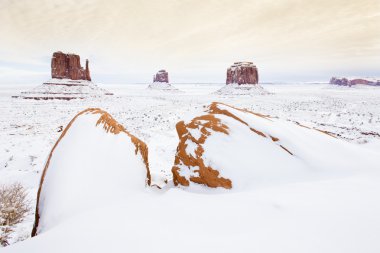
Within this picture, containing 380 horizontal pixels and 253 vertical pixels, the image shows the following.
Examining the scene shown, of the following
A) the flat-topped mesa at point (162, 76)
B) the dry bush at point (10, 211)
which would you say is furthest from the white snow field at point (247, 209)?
the flat-topped mesa at point (162, 76)

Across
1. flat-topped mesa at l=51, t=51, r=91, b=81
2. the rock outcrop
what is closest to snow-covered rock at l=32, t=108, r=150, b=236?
the rock outcrop

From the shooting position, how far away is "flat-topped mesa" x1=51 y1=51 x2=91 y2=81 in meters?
75.6

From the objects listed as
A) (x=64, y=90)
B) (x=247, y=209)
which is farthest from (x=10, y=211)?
(x=64, y=90)

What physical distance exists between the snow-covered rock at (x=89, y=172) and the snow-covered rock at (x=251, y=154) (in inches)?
38.8

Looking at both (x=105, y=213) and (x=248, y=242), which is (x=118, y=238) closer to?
(x=105, y=213)

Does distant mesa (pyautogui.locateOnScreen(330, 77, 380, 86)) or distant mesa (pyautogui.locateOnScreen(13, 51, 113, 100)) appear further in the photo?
distant mesa (pyautogui.locateOnScreen(330, 77, 380, 86))

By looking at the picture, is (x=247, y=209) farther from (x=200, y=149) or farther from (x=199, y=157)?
(x=200, y=149)

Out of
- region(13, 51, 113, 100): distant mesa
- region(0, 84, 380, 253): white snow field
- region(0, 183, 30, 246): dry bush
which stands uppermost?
region(13, 51, 113, 100): distant mesa

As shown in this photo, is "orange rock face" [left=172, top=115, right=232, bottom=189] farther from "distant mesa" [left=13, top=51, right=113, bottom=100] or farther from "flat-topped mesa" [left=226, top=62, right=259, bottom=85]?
"flat-topped mesa" [left=226, top=62, right=259, bottom=85]

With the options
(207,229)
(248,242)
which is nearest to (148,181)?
(207,229)

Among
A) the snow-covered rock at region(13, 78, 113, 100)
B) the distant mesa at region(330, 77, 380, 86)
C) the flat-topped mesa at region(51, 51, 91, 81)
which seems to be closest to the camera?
the snow-covered rock at region(13, 78, 113, 100)

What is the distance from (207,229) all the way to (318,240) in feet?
3.93

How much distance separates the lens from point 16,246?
8.20 ft

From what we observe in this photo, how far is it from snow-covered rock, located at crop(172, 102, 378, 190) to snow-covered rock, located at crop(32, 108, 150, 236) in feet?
3.23
